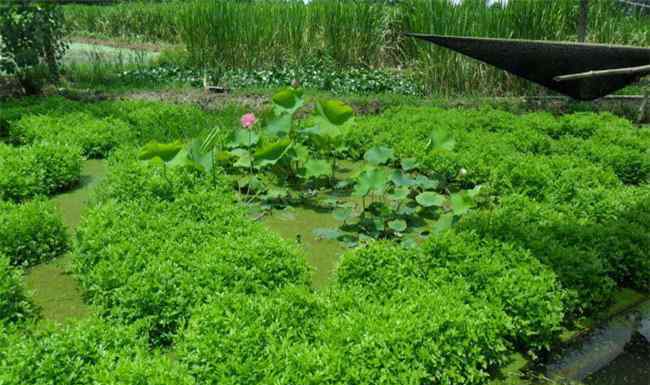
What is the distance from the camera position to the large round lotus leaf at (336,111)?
5.53 m

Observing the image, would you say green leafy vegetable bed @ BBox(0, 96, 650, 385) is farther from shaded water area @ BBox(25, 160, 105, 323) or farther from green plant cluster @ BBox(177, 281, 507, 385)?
shaded water area @ BBox(25, 160, 105, 323)

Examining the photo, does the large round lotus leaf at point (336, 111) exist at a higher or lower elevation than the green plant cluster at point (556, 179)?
higher

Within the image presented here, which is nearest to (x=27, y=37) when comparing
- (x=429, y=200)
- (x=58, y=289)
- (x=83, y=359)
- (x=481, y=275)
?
(x=58, y=289)

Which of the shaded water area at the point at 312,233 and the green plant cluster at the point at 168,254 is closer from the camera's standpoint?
the green plant cluster at the point at 168,254

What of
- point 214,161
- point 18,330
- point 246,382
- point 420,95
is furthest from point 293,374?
point 420,95

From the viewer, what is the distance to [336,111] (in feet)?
18.2

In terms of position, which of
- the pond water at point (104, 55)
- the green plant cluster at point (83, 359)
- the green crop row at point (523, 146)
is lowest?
the green plant cluster at point (83, 359)

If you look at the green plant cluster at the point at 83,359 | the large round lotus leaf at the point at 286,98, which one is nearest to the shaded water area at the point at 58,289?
the green plant cluster at the point at 83,359

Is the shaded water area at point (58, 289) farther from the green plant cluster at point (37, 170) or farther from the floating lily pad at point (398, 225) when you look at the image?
the floating lily pad at point (398, 225)

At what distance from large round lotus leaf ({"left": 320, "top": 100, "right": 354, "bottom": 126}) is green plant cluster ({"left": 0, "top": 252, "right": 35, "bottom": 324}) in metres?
3.00

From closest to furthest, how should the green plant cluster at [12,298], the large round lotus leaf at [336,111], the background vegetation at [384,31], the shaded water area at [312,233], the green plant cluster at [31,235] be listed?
the green plant cluster at [12,298] < the green plant cluster at [31,235] < the shaded water area at [312,233] < the large round lotus leaf at [336,111] < the background vegetation at [384,31]

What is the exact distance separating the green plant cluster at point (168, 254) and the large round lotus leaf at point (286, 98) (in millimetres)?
Result: 1374

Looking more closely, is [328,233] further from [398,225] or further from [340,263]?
[340,263]

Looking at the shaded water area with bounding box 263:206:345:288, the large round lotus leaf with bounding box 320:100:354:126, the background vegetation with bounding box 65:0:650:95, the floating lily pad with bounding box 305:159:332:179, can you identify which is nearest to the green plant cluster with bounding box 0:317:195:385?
the shaded water area with bounding box 263:206:345:288
